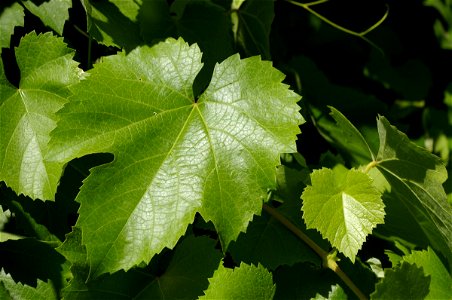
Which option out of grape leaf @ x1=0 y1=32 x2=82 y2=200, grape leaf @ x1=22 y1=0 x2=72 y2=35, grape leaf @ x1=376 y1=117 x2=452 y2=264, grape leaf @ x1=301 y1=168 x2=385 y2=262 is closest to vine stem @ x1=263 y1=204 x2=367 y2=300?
grape leaf @ x1=301 y1=168 x2=385 y2=262

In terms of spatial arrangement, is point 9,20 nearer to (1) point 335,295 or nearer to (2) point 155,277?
(2) point 155,277

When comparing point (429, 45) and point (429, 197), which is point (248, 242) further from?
point (429, 45)

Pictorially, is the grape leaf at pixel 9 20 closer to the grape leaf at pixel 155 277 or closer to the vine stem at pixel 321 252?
the grape leaf at pixel 155 277

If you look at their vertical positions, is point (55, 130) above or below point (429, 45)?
above

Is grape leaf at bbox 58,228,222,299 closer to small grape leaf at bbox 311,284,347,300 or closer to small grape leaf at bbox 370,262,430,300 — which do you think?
small grape leaf at bbox 311,284,347,300

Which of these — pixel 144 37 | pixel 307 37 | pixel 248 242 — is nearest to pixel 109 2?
pixel 144 37

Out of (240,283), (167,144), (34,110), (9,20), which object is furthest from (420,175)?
(9,20)

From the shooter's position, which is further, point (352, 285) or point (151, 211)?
point (352, 285)
